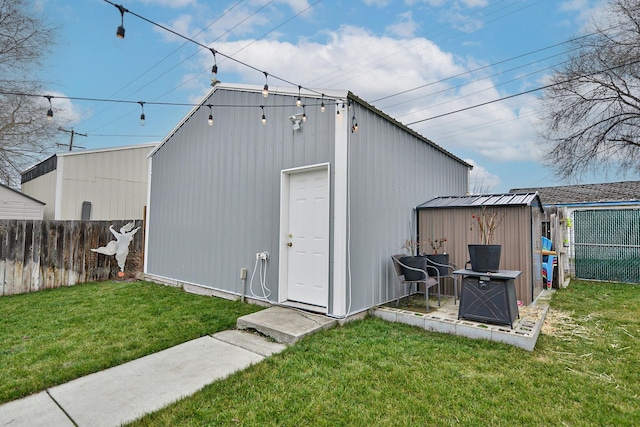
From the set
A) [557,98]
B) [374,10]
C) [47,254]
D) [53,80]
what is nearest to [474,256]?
[374,10]

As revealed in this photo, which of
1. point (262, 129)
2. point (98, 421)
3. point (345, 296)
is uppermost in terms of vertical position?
point (262, 129)

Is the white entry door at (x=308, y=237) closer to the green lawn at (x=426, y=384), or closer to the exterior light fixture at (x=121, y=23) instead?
the green lawn at (x=426, y=384)

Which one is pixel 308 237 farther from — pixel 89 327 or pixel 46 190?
pixel 46 190

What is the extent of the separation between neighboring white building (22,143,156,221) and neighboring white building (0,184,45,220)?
0.96 feet

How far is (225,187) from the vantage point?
18.6ft

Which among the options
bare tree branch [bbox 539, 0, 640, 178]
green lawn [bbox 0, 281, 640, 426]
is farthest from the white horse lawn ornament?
bare tree branch [bbox 539, 0, 640, 178]

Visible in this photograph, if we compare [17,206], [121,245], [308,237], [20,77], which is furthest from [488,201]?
[17,206]

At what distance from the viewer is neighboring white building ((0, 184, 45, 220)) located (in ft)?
32.7

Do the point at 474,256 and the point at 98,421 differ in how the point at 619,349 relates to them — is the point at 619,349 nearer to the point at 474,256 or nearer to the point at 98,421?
the point at 474,256

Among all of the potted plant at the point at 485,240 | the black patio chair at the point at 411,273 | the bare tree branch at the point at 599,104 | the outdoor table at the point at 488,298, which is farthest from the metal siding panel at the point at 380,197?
the bare tree branch at the point at 599,104

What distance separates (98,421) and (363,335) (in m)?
2.55

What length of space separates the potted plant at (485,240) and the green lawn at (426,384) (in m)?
0.97

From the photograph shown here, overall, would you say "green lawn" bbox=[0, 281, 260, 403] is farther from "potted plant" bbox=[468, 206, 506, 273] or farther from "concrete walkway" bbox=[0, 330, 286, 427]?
"potted plant" bbox=[468, 206, 506, 273]

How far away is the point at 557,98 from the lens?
11164 millimetres
